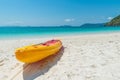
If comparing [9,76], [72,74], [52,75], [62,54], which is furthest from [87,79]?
[62,54]

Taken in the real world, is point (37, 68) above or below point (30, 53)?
below

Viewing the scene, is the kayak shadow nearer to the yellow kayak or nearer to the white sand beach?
the white sand beach

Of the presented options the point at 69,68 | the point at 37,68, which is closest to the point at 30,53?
the point at 37,68

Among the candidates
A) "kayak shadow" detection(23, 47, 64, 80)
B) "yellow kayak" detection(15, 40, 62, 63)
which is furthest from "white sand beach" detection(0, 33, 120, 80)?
"yellow kayak" detection(15, 40, 62, 63)

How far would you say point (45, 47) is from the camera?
20.1 feet

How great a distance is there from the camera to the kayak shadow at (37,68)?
5443mm

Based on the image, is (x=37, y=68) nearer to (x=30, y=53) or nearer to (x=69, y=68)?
(x=30, y=53)

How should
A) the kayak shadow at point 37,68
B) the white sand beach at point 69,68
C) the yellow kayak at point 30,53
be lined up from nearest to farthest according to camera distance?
the white sand beach at point 69,68
the yellow kayak at point 30,53
the kayak shadow at point 37,68

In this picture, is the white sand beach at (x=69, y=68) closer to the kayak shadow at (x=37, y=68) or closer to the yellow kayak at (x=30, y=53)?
the kayak shadow at (x=37, y=68)

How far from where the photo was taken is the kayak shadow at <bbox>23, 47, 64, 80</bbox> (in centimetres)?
544

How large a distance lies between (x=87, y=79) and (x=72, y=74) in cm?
52

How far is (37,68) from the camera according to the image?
589 centimetres

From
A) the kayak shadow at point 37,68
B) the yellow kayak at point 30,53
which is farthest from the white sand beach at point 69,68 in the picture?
the yellow kayak at point 30,53

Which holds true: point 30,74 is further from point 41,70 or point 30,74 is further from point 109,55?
point 109,55
